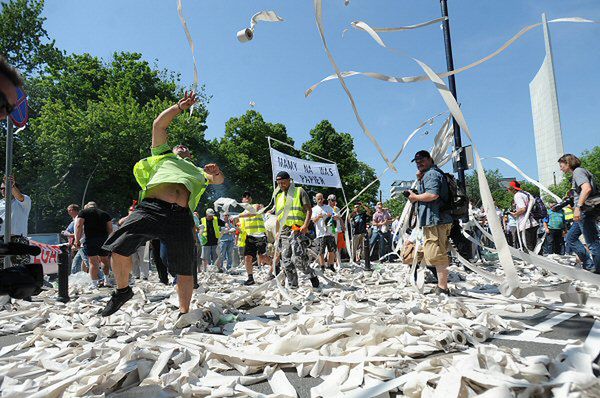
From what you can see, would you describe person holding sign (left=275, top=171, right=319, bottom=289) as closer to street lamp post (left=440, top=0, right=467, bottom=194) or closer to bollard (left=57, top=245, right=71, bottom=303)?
bollard (left=57, top=245, right=71, bottom=303)

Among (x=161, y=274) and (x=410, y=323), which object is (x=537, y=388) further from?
(x=161, y=274)

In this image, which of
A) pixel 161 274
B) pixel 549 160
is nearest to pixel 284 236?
pixel 161 274

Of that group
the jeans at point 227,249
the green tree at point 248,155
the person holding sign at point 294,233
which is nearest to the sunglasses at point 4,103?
the person holding sign at point 294,233

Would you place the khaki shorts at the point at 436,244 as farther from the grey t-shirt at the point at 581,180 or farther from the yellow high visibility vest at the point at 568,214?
the yellow high visibility vest at the point at 568,214

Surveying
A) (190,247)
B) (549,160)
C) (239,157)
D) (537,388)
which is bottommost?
(537,388)

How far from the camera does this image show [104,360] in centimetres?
249

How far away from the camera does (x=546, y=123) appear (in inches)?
2862

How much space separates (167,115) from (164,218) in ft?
3.04

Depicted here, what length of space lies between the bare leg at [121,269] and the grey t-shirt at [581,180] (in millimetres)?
5569

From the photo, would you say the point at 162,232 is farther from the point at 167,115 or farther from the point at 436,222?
the point at 436,222

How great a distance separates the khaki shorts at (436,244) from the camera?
4605mm

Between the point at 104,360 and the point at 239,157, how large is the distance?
36770 mm

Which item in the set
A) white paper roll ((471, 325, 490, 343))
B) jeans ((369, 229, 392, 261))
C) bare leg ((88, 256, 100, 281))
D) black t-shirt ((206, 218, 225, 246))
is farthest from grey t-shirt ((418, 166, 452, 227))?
jeans ((369, 229, 392, 261))

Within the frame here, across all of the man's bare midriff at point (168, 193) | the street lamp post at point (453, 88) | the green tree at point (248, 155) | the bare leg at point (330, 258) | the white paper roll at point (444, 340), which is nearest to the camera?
the white paper roll at point (444, 340)
